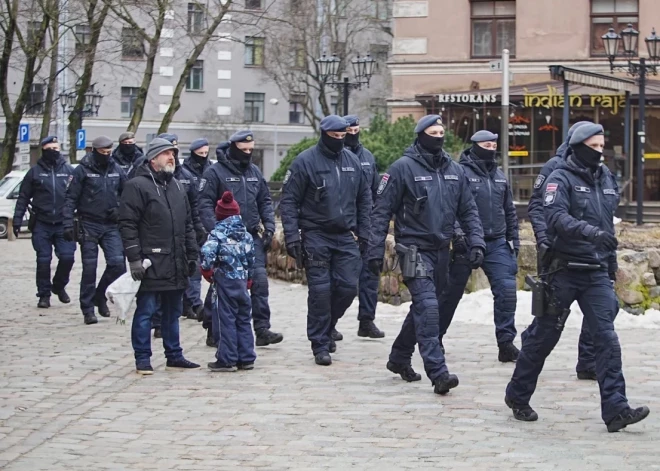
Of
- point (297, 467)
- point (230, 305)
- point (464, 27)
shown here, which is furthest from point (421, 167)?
point (464, 27)

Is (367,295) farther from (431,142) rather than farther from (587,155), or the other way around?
(587,155)

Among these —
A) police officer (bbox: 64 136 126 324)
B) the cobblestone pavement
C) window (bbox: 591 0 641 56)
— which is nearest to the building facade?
window (bbox: 591 0 641 56)

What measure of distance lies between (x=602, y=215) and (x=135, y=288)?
3.76m

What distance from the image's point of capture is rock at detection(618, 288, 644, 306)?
13.6 m

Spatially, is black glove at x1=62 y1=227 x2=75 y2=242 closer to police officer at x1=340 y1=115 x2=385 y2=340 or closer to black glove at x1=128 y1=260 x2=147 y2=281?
police officer at x1=340 y1=115 x2=385 y2=340

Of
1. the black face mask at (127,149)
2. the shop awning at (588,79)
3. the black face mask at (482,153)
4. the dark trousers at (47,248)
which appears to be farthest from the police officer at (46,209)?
the shop awning at (588,79)

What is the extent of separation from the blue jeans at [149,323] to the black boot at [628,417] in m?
3.90

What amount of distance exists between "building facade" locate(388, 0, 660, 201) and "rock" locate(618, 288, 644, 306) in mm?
17992

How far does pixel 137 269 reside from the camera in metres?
10.2

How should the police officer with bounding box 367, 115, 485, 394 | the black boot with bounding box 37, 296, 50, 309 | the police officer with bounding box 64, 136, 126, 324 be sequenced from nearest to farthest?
the police officer with bounding box 367, 115, 485, 394
the police officer with bounding box 64, 136, 126, 324
the black boot with bounding box 37, 296, 50, 309

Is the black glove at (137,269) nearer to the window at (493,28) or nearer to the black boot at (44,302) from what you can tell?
the black boot at (44,302)

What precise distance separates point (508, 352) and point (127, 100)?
53.4 meters

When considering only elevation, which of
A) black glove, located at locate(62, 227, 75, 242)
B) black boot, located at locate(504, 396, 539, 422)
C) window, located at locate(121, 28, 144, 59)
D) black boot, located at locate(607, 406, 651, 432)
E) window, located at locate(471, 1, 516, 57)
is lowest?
black boot, located at locate(504, 396, 539, 422)

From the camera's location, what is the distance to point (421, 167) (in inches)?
379
